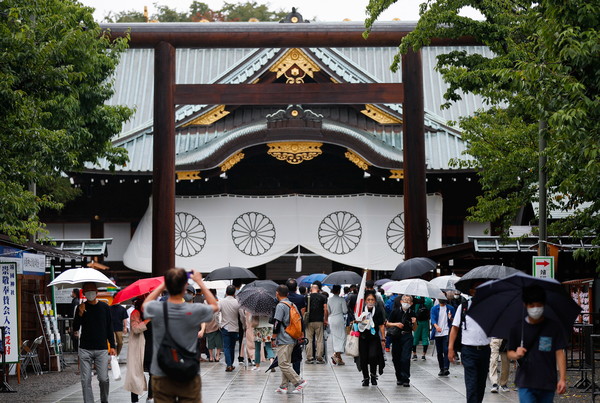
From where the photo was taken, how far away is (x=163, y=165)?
20.5 m

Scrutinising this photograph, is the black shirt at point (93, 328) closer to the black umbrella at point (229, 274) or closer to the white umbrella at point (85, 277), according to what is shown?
the white umbrella at point (85, 277)

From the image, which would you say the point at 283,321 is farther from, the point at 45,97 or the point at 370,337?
the point at 45,97

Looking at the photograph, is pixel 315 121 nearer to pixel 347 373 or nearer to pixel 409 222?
pixel 409 222

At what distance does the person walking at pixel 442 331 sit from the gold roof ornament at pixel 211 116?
1071 centimetres

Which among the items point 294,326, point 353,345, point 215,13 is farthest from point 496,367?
point 215,13

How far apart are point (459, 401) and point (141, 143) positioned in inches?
690

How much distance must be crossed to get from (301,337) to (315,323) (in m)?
4.34

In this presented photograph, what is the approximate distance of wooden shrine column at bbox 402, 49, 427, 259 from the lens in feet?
67.0

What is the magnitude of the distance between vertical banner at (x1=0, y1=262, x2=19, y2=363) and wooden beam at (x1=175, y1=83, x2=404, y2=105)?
7190 mm

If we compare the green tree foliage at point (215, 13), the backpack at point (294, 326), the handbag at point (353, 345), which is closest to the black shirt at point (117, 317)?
the backpack at point (294, 326)

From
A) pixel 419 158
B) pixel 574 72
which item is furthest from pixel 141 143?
pixel 574 72

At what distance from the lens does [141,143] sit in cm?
2772

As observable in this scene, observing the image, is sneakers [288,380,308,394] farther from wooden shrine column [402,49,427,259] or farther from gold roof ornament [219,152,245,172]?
gold roof ornament [219,152,245,172]

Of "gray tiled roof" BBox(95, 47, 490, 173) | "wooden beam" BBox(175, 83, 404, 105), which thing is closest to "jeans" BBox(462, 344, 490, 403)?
"wooden beam" BBox(175, 83, 404, 105)
